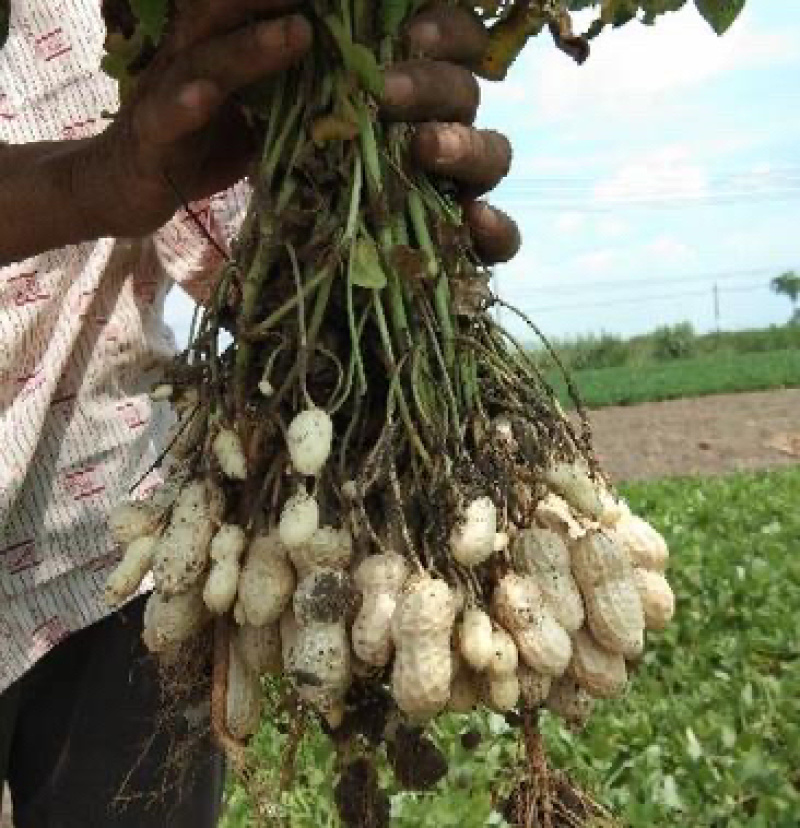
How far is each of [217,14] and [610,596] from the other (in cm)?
62

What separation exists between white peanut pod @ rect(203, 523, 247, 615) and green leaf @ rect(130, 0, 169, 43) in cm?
45

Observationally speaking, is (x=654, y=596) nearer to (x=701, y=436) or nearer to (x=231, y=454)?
(x=231, y=454)

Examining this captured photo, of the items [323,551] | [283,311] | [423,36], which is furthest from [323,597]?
[423,36]

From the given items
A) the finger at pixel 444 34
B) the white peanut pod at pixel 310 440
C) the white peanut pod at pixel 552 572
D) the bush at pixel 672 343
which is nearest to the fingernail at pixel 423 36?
the finger at pixel 444 34

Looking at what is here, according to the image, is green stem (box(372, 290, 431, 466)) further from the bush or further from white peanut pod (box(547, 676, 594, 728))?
the bush

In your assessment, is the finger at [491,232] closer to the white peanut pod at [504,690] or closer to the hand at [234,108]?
the hand at [234,108]

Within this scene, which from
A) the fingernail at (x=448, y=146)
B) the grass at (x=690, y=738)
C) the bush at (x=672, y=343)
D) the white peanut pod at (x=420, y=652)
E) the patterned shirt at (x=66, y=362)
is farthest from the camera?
the bush at (x=672, y=343)

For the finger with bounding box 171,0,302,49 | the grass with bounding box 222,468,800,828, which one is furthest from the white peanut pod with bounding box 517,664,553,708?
the grass with bounding box 222,468,800,828

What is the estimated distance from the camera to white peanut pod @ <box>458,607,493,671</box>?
1.26m

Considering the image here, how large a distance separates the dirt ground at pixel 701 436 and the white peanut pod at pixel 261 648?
9.36 m

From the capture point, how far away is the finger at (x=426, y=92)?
4.30 ft

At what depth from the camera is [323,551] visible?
1.27 m

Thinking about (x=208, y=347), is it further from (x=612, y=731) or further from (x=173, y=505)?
(x=612, y=731)

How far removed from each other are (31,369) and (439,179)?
2.18ft
